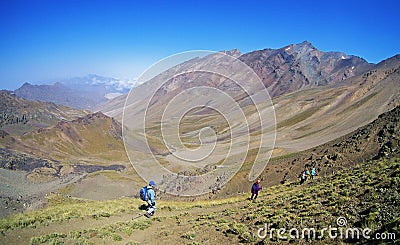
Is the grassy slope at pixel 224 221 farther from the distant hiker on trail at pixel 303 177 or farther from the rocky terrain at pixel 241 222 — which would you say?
the distant hiker on trail at pixel 303 177

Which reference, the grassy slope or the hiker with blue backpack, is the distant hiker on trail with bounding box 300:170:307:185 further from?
the hiker with blue backpack

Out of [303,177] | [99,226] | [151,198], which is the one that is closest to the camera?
[99,226]

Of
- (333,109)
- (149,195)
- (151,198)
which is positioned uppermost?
(333,109)

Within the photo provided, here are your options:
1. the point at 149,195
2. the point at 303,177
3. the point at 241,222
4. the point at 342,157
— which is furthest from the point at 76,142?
the point at 241,222

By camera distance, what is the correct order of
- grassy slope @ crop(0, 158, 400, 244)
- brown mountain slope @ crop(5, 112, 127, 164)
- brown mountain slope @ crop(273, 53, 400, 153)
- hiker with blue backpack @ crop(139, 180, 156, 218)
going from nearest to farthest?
grassy slope @ crop(0, 158, 400, 244) < hiker with blue backpack @ crop(139, 180, 156, 218) < brown mountain slope @ crop(273, 53, 400, 153) < brown mountain slope @ crop(5, 112, 127, 164)

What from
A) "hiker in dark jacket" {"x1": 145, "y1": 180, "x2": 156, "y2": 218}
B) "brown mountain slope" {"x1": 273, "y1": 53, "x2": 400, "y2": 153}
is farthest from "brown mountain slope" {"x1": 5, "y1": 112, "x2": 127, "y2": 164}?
"hiker in dark jacket" {"x1": 145, "y1": 180, "x2": 156, "y2": 218}

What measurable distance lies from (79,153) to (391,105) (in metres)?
135

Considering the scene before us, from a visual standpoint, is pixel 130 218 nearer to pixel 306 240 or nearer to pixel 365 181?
pixel 306 240

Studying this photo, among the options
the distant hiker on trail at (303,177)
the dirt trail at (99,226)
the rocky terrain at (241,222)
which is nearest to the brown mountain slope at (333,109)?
the distant hiker on trail at (303,177)

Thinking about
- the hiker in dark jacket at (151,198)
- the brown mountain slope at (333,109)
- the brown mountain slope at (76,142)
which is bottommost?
the hiker in dark jacket at (151,198)

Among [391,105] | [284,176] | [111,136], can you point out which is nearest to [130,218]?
[284,176]

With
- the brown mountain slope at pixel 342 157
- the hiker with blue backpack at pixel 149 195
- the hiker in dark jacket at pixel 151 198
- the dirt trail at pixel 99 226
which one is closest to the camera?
the dirt trail at pixel 99 226

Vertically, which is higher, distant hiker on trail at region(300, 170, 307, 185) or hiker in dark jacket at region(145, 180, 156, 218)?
distant hiker on trail at region(300, 170, 307, 185)

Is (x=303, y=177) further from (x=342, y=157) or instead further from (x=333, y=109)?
(x=333, y=109)
